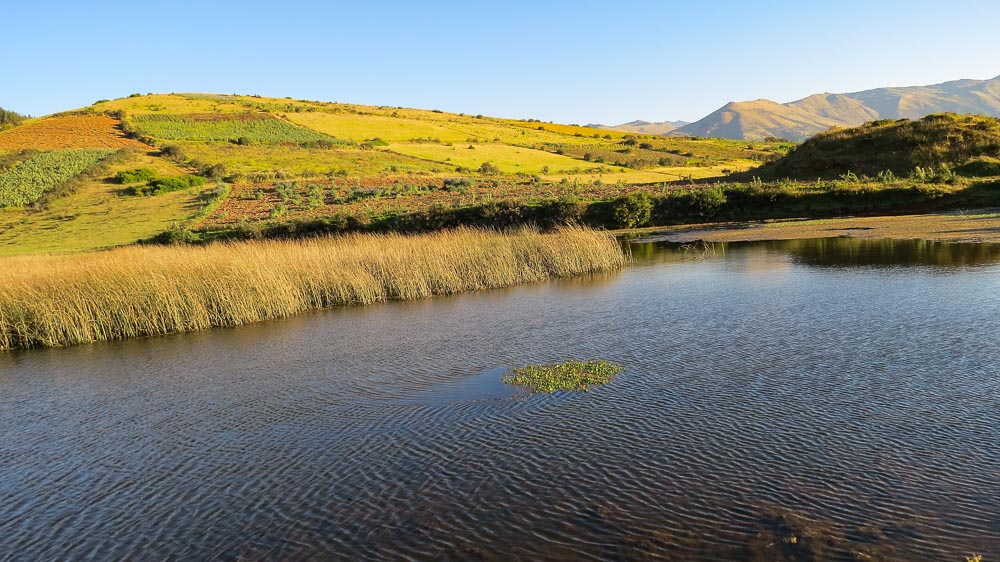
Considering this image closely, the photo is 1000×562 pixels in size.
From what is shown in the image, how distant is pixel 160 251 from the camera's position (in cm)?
2294

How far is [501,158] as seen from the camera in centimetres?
7306

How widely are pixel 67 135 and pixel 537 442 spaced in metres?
80.1

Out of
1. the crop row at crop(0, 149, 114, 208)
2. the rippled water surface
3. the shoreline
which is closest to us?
the rippled water surface

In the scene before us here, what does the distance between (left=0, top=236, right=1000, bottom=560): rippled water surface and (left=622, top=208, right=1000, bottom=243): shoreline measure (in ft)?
40.6

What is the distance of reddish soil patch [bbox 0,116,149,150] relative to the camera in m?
69.9

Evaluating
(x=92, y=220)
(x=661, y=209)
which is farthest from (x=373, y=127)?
(x=661, y=209)

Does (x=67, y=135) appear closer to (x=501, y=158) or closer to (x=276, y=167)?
(x=276, y=167)

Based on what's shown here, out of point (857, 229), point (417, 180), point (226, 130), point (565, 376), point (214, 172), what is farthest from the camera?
point (226, 130)

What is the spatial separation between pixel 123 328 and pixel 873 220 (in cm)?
3205

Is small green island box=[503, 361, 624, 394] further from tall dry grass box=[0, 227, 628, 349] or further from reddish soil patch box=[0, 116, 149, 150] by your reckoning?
reddish soil patch box=[0, 116, 149, 150]

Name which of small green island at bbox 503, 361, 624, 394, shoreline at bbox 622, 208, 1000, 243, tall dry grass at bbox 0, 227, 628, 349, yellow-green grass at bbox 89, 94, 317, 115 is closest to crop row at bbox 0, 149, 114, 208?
yellow-green grass at bbox 89, 94, 317, 115

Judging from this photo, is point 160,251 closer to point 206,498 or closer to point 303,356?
point 303,356

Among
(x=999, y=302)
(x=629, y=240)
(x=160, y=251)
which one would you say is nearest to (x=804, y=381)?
(x=999, y=302)

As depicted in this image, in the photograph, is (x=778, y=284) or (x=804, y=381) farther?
(x=778, y=284)
